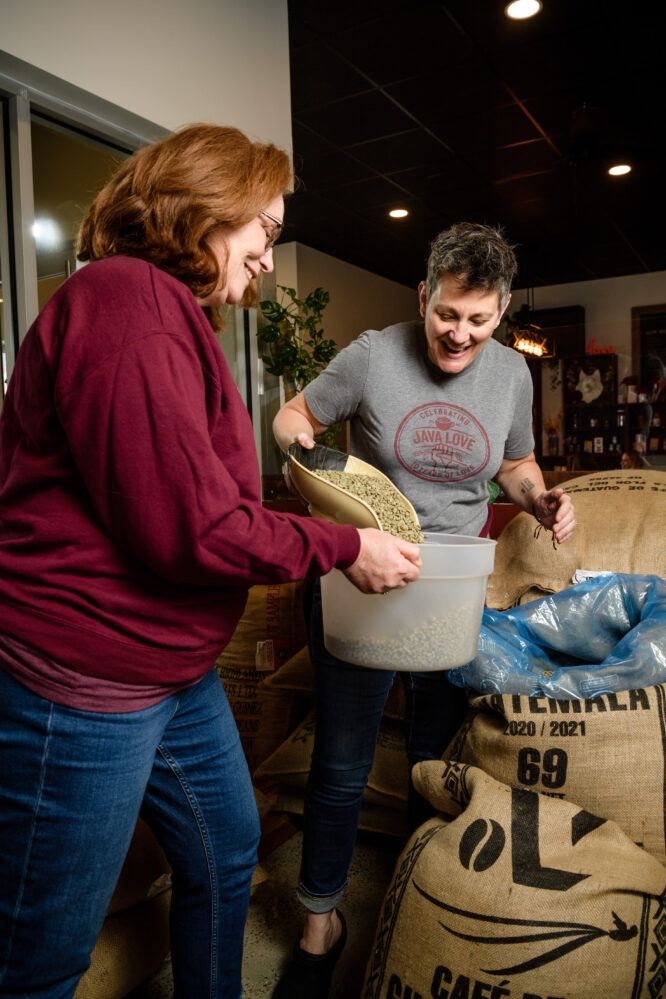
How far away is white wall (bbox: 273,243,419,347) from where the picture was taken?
575cm

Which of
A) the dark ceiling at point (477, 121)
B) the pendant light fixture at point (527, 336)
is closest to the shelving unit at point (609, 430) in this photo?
the pendant light fixture at point (527, 336)

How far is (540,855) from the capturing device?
967mm

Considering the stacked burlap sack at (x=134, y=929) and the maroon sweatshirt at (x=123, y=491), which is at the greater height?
the maroon sweatshirt at (x=123, y=491)

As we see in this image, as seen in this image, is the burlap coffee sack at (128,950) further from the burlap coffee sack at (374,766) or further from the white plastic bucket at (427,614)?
the white plastic bucket at (427,614)

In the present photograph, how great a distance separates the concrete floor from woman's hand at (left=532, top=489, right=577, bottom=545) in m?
0.90

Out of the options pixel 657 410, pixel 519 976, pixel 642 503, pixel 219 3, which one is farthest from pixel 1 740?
pixel 657 410

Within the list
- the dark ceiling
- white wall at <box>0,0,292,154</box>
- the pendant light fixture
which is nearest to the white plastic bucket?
white wall at <box>0,0,292,154</box>

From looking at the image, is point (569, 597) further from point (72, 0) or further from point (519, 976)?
point (72, 0)

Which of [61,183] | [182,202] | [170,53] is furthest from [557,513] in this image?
[61,183]

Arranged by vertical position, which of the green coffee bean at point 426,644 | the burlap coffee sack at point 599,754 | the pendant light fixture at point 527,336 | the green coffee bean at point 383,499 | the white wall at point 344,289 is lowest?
the burlap coffee sack at point 599,754

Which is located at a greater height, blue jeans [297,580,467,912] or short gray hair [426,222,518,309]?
short gray hair [426,222,518,309]

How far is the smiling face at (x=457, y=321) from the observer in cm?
126

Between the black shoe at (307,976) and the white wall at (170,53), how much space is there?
1875 millimetres

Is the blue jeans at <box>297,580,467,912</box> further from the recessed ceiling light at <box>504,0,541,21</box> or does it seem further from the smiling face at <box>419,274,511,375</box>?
the recessed ceiling light at <box>504,0,541,21</box>
